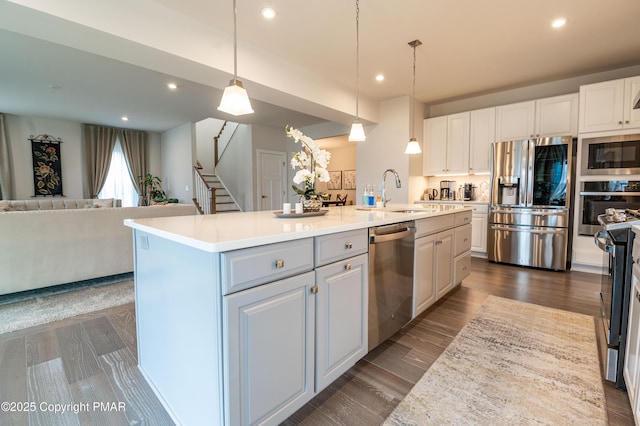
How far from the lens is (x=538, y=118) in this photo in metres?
4.21

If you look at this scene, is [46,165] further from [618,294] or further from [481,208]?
[618,294]

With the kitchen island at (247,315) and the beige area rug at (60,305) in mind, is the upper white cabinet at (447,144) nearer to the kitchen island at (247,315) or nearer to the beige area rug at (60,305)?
the kitchen island at (247,315)

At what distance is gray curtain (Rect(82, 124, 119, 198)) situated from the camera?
7.21 metres

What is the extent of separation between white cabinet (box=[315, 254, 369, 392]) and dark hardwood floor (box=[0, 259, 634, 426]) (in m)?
0.17

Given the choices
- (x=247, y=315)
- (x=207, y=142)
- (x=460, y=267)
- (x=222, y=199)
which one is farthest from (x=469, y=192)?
(x=207, y=142)

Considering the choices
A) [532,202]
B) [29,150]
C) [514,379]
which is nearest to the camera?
[514,379]

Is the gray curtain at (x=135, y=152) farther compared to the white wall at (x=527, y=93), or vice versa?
the gray curtain at (x=135, y=152)

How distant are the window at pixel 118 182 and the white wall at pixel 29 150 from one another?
0.56 meters

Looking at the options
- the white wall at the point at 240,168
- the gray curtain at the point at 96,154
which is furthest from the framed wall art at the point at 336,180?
the gray curtain at the point at 96,154

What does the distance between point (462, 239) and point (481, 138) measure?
8.02 ft

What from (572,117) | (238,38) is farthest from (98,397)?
(572,117)

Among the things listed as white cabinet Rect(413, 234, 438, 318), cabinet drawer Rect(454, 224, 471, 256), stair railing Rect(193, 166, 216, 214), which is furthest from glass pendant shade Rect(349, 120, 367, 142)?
stair railing Rect(193, 166, 216, 214)

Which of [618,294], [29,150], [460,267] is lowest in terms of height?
[460,267]

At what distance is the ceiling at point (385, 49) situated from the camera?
2.61 m
